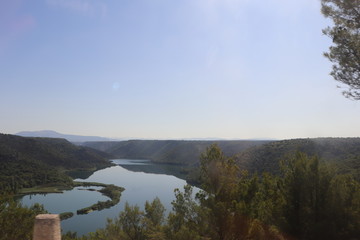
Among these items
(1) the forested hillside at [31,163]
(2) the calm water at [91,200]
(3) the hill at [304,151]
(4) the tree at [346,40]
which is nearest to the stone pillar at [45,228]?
(4) the tree at [346,40]

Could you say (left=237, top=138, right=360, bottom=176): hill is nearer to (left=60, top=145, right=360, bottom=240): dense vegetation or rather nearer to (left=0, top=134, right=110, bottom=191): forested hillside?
(left=60, top=145, right=360, bottom=240): dense vegetation

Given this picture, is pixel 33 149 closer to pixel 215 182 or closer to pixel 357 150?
pixel 357 150

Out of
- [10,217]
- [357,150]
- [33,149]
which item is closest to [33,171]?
[33,149]

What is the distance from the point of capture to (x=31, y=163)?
4400 inches

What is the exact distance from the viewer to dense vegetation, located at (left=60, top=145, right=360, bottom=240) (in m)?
11.4

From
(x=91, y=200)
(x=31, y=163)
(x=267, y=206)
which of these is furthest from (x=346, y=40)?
(x=31, y=163)

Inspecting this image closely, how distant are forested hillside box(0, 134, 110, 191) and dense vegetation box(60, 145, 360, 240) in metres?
81.0

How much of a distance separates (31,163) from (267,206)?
118 metres

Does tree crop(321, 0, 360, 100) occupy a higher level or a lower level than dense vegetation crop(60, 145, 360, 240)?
higher

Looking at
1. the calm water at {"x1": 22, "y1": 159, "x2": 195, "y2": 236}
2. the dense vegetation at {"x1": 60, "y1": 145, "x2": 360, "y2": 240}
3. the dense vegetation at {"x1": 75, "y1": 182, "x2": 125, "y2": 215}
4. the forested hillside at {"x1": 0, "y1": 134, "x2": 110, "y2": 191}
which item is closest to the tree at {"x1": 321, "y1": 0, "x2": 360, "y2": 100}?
the dense vegetation at {"x1": 60, "y1": 145, "x2": 360, "y2": 240}

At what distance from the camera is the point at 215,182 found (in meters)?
11.9

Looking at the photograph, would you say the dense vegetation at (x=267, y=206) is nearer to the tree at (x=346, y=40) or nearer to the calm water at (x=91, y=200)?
the tree at (x=346, y=40)

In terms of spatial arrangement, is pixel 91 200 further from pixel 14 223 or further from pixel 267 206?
pixel 267 206

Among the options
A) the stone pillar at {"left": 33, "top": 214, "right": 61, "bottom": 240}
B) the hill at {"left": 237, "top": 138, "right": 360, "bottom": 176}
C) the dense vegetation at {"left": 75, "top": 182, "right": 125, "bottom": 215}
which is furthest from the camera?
the dense vegetation at {"left": 75, "top": 182, "right": 125, "bottom": 215}
